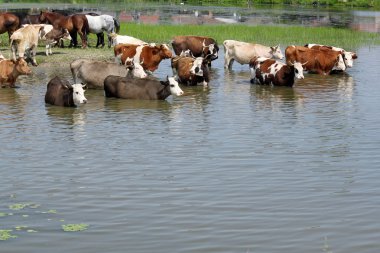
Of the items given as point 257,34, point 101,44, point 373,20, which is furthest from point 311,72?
point 373,20

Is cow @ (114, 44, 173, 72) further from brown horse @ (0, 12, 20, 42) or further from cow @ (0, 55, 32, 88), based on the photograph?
brown horse @ (0, 12, 20, 42)

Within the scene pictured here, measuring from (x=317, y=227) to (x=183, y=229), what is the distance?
1419mm

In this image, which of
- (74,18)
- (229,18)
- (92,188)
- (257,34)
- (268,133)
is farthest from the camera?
(229,18)

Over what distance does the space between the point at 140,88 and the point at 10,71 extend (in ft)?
12.3

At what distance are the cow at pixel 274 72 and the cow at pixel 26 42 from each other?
23.2 ft

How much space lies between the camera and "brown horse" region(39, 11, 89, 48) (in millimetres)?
30922

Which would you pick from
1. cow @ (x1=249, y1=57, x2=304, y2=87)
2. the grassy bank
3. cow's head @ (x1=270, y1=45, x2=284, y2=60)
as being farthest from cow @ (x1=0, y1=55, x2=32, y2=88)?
the grassy bank

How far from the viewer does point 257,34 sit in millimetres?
39062

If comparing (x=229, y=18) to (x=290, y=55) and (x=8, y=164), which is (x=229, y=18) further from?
(x=8, y=164)

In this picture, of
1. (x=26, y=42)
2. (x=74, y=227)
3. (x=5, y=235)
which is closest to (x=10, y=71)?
(x=26, y=42)

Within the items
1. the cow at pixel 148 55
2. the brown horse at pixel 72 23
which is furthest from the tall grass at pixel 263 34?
the cow at pixel 148 55

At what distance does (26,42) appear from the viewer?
2553 cm

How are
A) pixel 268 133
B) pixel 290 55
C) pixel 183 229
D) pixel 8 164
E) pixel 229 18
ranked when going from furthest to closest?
pixel 229 18 → pixel 290 55 → pixel 268 133 → pixel 8 164 → pixel 183 229

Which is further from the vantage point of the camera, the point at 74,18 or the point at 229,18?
the point at 229,18
